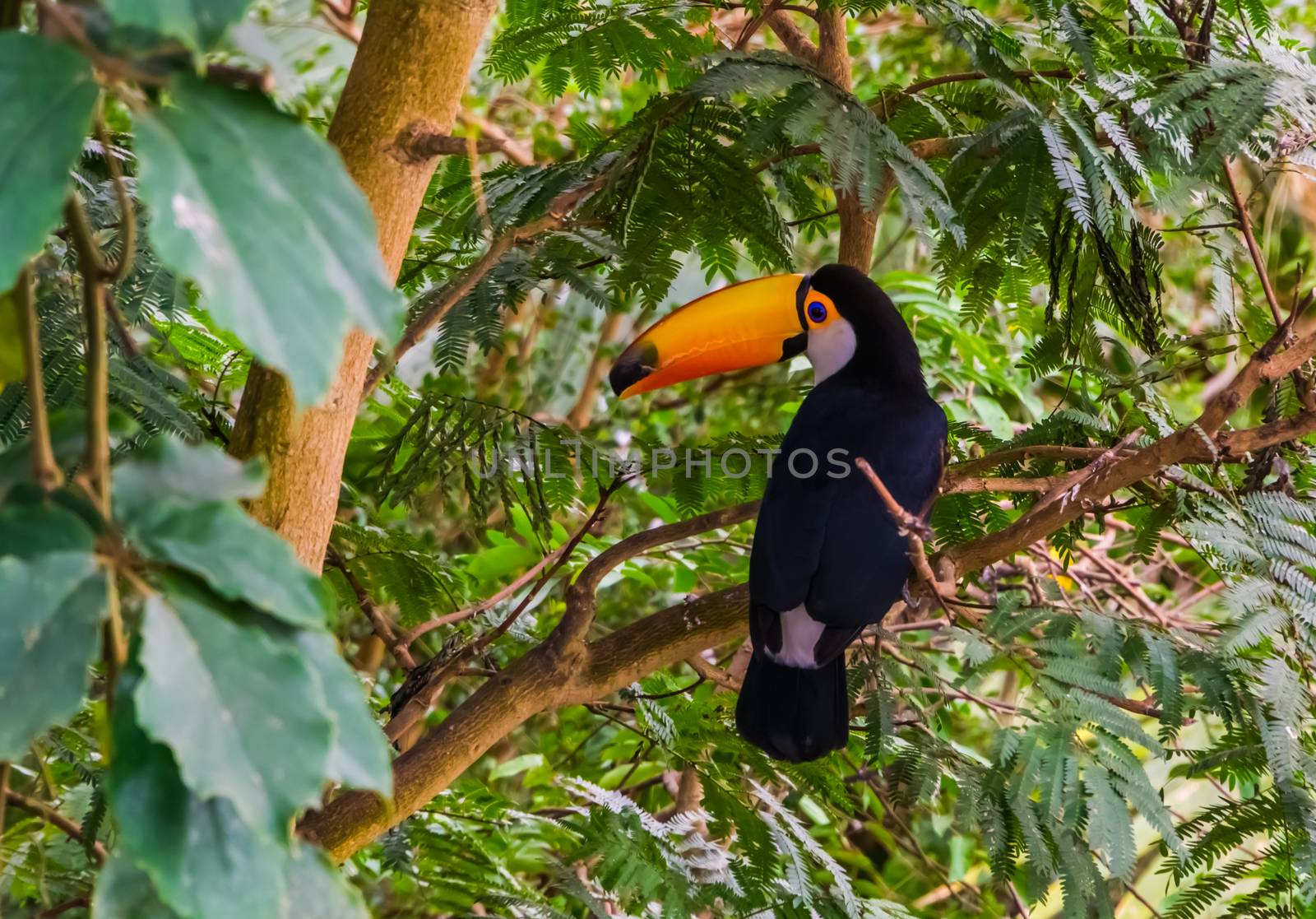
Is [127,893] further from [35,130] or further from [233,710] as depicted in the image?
[35,130]

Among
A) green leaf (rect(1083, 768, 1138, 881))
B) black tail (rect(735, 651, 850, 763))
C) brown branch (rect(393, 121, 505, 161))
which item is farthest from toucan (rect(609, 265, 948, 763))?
brown branch (rect(393, 121, 505, 161))

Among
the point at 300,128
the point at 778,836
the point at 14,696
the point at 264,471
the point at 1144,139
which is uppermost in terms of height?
the point at 1144,139

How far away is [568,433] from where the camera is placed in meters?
2.12

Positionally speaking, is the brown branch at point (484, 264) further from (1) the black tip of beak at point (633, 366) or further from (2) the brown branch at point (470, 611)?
(1) the black tip of beak at point (633, 366)

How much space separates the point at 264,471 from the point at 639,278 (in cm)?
137

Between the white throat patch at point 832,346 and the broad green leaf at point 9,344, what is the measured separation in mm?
2021

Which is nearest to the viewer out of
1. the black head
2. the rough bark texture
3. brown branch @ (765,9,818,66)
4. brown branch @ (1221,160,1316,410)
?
brown branch @ (1221,160,1316,410)

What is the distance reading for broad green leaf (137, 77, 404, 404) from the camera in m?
0.54

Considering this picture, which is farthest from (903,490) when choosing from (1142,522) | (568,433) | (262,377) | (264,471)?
(264,471)

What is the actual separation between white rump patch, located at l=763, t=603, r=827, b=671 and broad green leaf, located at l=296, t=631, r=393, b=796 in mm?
1462

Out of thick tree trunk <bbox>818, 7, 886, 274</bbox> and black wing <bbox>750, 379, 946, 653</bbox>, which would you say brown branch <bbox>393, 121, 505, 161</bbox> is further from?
black wing <bbox>750, 379, 946, 653</bbox>

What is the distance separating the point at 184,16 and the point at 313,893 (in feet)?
1.51

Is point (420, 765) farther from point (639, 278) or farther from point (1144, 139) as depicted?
point (1144, 139)

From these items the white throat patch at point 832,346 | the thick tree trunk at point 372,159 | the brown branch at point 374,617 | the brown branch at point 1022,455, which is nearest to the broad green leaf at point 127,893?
the thick tree trunk at point 372,159
